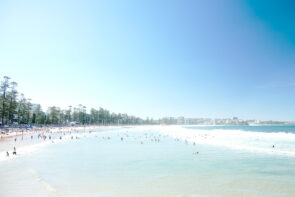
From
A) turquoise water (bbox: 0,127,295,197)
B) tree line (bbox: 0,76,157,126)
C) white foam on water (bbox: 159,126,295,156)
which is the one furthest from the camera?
tree line (bbox: 0,76,157,126)

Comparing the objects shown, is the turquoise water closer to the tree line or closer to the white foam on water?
the white foam on water

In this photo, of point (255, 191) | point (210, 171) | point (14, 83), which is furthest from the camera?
point (14, 83)

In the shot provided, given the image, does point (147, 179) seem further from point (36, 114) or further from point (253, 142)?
point (36, 114)

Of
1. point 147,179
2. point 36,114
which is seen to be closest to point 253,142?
point 147,179

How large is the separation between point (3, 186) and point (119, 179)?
25.4 feet

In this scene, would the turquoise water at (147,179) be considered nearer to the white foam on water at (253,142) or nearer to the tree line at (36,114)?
the white foam on water at (253,142)

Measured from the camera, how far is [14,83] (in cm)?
7569

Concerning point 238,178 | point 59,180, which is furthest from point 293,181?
point 59,180

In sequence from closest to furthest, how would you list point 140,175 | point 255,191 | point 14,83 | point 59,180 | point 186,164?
point 255,191, point 59,180, point 140,175, point 186,164, point 14,83

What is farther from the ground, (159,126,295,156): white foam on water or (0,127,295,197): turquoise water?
(0,127,295,197): turquoise water

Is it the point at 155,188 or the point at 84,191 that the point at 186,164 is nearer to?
the point at 155,188

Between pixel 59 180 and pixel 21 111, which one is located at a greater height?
pixel 21 111

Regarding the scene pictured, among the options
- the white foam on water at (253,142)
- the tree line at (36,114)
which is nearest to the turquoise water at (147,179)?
the white foam on water at (253,142)


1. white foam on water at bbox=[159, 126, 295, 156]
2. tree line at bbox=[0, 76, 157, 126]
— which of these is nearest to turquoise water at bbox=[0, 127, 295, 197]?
white foam on water at bbox=[159, 126, 295, 156]
